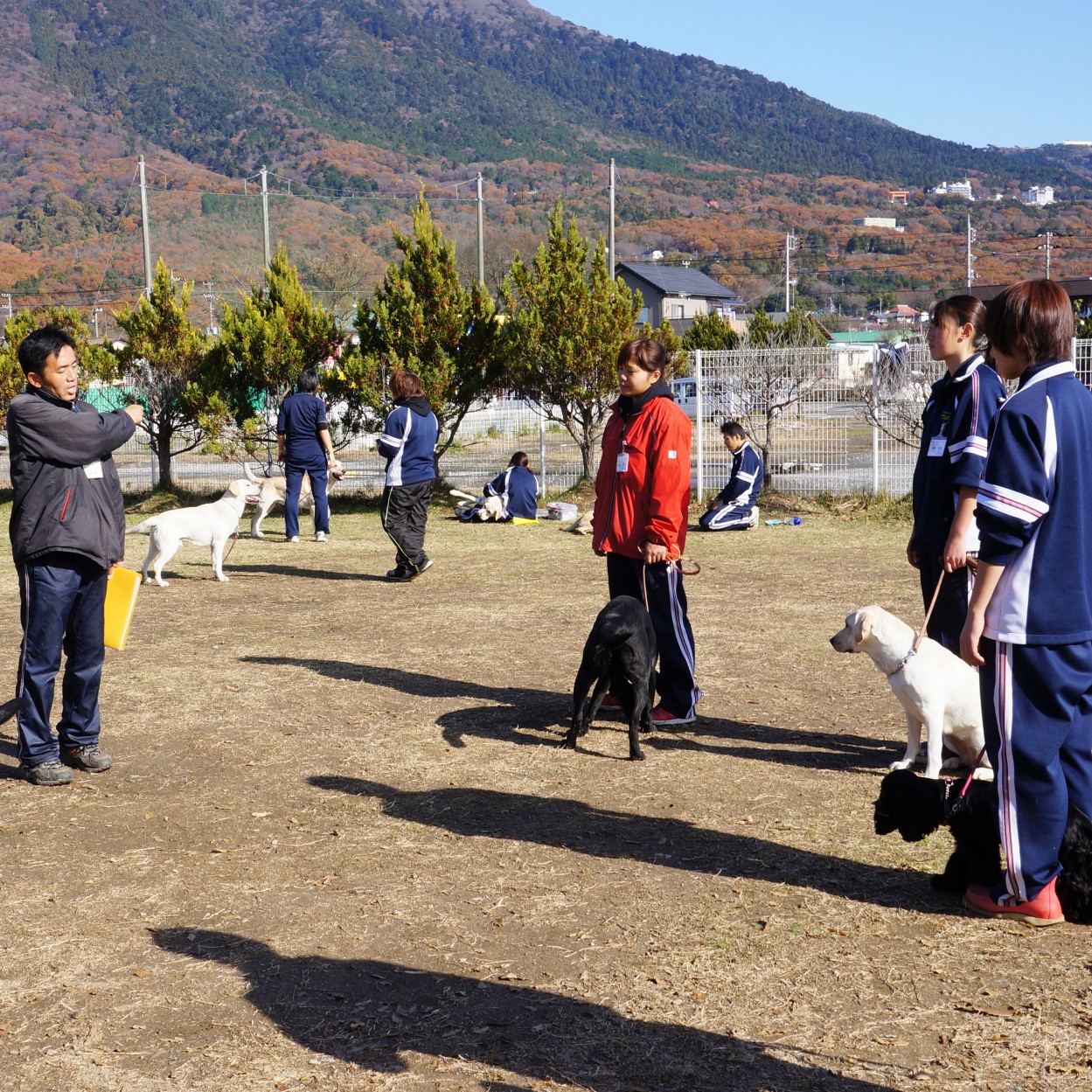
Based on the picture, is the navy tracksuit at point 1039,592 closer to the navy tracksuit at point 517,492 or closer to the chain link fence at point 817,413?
the navy tracksuit at point 517,492

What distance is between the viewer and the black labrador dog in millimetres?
5344

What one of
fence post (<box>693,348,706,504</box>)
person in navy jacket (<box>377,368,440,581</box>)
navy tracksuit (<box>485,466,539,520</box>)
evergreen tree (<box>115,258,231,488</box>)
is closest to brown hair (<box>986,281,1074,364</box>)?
person in navy jacket (<box>377,368,440,581</box>)

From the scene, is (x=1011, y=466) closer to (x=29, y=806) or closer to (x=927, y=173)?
(x=29, y=806)

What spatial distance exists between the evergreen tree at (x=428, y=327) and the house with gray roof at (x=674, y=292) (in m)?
44.6

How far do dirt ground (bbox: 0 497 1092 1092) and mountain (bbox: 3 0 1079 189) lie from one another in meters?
130

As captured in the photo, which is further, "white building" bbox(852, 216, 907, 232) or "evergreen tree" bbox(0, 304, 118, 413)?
"white building" bbox(852, 216, 907, 232)

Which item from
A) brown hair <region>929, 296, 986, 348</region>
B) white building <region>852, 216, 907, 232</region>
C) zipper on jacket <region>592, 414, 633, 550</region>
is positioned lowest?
zipper on jacket <region>592, 414, 633, 550</region>

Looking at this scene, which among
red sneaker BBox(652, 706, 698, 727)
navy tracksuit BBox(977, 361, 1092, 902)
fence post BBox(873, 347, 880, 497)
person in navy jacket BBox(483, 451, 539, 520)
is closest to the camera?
navy tracksuit BBox(977, 361, 1092, 902)

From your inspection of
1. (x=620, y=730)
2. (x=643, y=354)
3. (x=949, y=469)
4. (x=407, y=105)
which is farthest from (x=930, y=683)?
(x=407, y=105)

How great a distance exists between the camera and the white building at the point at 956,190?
405ft

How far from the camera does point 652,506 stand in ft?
18.3

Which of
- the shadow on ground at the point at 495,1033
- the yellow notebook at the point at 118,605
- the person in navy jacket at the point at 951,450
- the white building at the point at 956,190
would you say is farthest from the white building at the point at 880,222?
the shadow on ground at the point at 495,1033

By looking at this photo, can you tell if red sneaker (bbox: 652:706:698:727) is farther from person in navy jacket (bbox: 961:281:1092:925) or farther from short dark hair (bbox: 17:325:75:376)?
short dark hair (bbox: 17:325:75:376)

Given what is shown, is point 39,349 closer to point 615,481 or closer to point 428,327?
point 615,481
